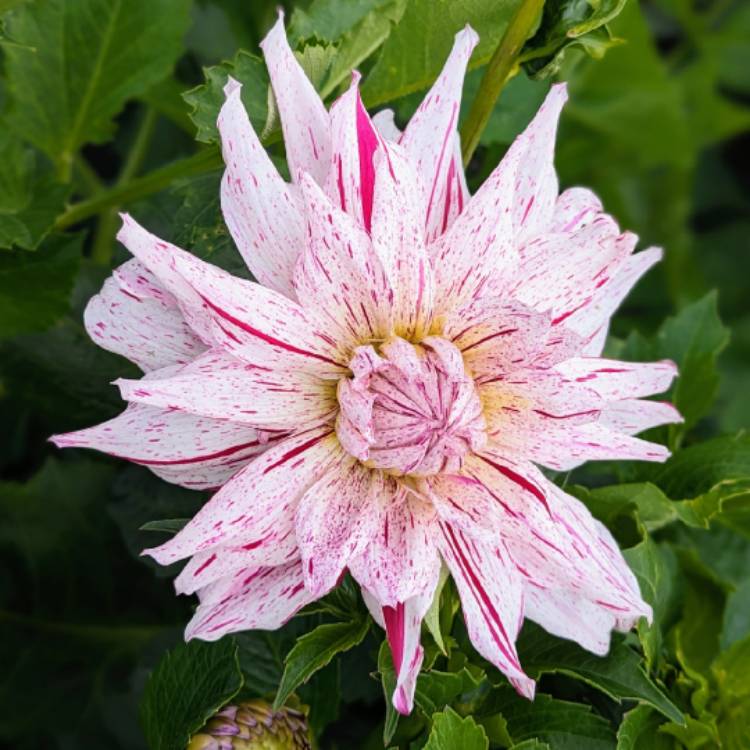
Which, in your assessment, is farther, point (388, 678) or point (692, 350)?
point (692, 350)

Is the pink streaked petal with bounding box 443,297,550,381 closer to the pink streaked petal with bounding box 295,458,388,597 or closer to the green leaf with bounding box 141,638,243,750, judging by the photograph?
the pink streaked petal with bounding box 295,458,388,597

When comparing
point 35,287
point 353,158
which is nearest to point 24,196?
point 35,287

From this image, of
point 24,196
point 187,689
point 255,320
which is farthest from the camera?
point 24,196

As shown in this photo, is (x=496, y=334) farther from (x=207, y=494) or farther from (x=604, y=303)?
(x=207, y=494)

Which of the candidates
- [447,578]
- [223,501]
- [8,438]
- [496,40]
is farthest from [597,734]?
[8,438]

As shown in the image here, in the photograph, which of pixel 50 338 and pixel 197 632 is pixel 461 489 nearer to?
pixel 197 632

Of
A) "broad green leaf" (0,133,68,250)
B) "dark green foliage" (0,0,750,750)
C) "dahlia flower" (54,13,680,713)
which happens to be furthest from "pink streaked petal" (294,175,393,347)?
"broad green leaf" (0,133,68,250)
